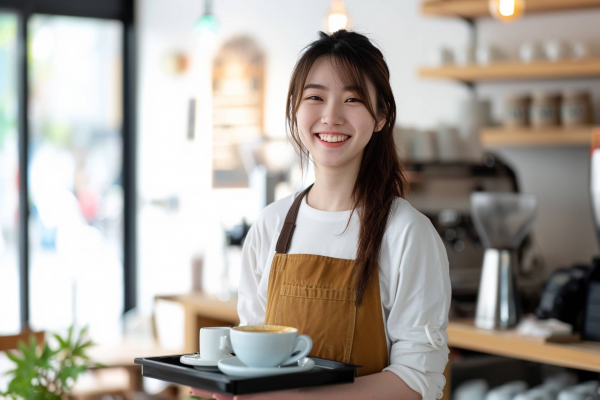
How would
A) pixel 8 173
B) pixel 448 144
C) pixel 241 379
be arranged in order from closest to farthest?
pixel 241 379
pixel 448 144
pixel 8 173

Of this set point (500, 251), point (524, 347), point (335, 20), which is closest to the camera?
point (524, 347)

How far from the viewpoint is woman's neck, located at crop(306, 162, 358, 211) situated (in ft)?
4.12

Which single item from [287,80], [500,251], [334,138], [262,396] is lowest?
[262,396]

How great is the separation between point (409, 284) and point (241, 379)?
32 cm

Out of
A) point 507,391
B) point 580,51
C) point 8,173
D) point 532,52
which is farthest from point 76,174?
point 507,391

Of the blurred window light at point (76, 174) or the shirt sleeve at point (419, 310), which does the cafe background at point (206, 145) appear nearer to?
the blurred window light at point (76, 174)

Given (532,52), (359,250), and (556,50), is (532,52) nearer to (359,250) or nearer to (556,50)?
(556,50)

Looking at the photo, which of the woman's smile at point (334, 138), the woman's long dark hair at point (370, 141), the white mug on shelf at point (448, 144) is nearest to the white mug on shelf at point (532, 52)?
the white mug on shelf at point (448, 144)

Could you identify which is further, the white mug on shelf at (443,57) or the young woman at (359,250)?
the white mug on shelf at (443,57)

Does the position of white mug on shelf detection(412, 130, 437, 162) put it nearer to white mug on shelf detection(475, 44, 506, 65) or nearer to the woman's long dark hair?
white mug on shelf detection(475, 44, 506, 65)

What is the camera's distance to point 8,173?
191 inches

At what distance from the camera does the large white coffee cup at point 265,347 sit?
3.31ft

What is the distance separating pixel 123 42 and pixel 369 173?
4368mm

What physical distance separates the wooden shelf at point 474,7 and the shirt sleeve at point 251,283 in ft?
5.96
